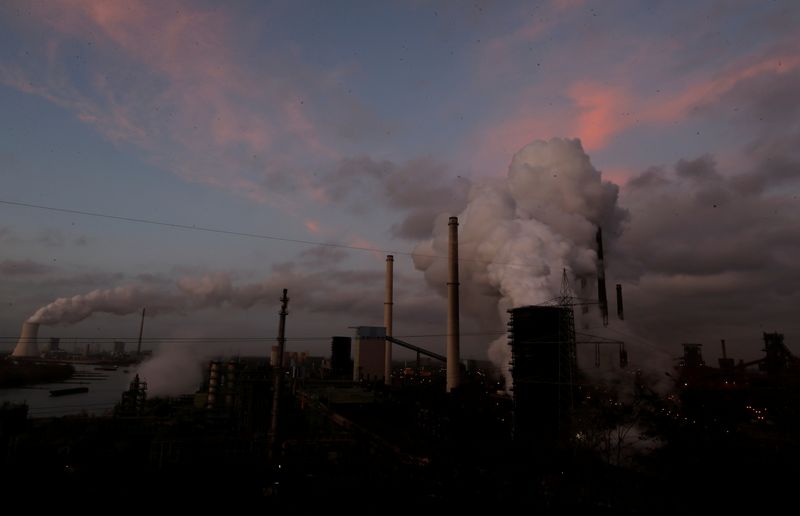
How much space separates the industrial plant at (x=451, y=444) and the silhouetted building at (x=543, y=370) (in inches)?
4.5

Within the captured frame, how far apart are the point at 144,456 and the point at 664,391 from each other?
41.6 m

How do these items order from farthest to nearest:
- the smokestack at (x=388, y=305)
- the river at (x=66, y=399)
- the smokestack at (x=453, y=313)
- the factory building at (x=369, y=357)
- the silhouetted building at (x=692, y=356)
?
the silhouetted building at (x=692, y=356), the river at (x=66, y=399), the factory building at (x=369, y=357), the smokestack at (x=388, y=305), the smokestack at (x=453, y=313)

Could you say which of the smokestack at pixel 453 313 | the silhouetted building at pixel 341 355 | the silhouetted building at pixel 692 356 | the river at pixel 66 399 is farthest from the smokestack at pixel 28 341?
the silhouetted building at pixel 692 356

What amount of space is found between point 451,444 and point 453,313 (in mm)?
14236

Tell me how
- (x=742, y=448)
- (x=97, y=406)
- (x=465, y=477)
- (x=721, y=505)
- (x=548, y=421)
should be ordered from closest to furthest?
1. (x=721, y=505)
2. (x=465, y=477)
3. (x=742, y=448)
4. (x=548, y=421)
5. (x=97, y=406)

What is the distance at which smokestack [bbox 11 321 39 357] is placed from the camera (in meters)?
106

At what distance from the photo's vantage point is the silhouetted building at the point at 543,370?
127 ft

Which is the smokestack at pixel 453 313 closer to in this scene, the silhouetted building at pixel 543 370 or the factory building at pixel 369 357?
the silhouetted building at pixel 543 370

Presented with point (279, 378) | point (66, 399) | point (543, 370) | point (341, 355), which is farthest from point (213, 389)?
point (66, 399)

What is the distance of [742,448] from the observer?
25.7 meters

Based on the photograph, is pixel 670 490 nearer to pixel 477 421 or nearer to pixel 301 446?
pixel 477 421

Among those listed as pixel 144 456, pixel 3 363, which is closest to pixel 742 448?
pixel 144 456

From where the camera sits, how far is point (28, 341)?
11006 cm

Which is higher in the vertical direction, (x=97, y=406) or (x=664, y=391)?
(x=664, y=391)
